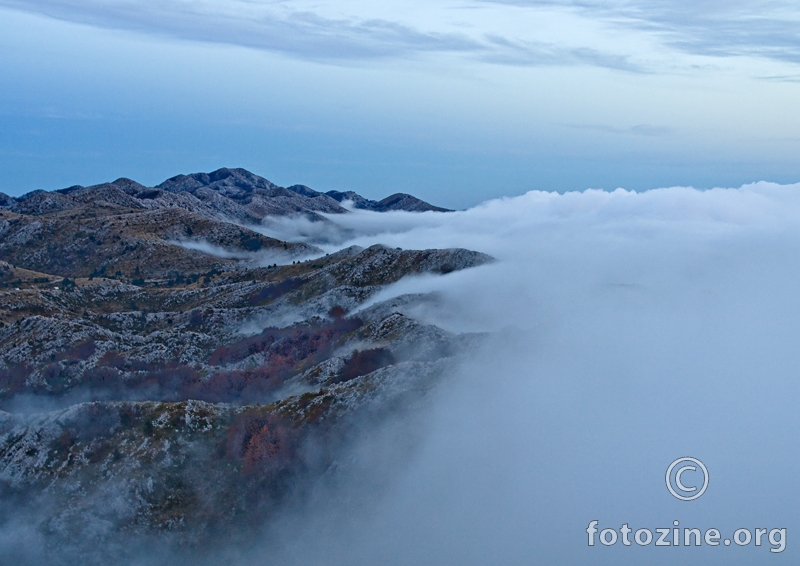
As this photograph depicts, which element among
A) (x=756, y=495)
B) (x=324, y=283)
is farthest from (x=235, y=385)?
(x=756, y=495)

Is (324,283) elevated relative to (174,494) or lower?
elevated

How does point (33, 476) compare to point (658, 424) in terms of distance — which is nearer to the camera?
point (33, 476)

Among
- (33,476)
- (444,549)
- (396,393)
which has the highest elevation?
(396,393)

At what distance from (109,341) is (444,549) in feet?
303

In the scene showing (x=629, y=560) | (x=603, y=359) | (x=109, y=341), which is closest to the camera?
(x=629, y=560)

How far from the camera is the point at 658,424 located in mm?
104000

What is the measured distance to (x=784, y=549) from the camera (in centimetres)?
7756

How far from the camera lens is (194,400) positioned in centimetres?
9600

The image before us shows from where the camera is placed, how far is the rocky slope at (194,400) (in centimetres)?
7894

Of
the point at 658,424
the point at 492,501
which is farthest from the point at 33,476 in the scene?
the point at 658,424

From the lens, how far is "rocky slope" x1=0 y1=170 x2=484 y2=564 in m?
78.9

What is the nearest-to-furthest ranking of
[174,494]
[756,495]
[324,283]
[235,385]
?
[174,494] < [756,495] < [235,385] < [324,283]

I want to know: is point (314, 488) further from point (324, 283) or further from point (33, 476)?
point (324, 283)

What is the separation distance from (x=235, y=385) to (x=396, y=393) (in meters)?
33.7
